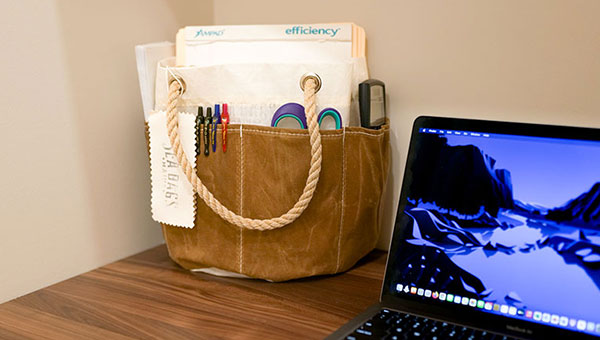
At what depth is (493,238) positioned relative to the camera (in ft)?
2.01

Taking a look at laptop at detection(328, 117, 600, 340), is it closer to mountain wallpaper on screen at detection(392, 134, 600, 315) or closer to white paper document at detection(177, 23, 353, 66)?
mountain wallpaper on screen at detection(392, 134, 600, 315)

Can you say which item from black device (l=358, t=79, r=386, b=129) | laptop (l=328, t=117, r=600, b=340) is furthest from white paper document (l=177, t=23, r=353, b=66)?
laptop (l=328, t=117, r=600, b=340)

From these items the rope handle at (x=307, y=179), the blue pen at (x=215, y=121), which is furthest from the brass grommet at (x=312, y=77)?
the blue pen at (x=215, y=121)

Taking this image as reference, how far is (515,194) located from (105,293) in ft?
1.76

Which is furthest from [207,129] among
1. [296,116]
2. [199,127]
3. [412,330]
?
[412,330]

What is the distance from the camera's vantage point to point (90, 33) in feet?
2.58

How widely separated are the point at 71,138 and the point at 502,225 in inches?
23.0

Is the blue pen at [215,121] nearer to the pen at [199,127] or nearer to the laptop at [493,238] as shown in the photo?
the pen at [199,127]

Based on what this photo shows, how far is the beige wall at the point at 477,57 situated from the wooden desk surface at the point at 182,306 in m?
A: 0.21

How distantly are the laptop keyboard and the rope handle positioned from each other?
0.59 ft

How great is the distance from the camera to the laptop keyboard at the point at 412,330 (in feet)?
1.83

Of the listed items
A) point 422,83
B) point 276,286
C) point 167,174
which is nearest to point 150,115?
point 167,174

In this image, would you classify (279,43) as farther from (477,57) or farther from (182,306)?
(182,306)

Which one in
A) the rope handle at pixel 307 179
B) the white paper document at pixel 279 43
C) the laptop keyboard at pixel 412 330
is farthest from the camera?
the white paper document at pixel 279 43
